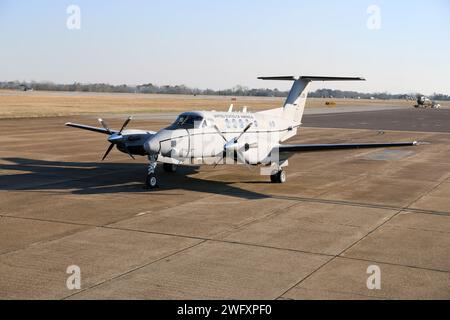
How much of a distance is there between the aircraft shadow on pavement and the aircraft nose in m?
1.46

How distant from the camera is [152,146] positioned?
16.7 m

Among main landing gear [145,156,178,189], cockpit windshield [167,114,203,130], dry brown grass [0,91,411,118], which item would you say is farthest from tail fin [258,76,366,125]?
dry brown grass [0,91,411,118]

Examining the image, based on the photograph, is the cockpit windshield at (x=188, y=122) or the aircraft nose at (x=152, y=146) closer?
the aircraft nose at (x=152, y=146)

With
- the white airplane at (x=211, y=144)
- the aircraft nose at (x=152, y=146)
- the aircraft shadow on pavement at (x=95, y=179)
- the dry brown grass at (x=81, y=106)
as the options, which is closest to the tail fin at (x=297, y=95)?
the white airplane at (x=211, y=144)

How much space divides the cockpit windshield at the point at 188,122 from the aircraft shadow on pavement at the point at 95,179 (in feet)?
7.35

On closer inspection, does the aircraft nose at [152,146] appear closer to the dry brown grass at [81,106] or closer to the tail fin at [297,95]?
the tail fin at [297,95]

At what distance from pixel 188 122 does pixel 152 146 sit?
2079 millimetres

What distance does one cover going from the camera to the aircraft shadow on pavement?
17.6 meters

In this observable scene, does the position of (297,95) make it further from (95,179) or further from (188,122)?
(95,179)

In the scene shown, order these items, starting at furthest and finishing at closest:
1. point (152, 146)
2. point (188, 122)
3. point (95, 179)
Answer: point (95, 179)
point (188, 122)
point (152, 146)

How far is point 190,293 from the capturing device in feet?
27.6

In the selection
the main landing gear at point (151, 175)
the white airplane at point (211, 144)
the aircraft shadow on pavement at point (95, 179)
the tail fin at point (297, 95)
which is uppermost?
the tail fin at point (297, 95)

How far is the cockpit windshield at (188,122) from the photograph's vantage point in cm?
1803

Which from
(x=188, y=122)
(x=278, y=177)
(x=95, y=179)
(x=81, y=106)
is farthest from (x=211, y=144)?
(x=81, y=106)
